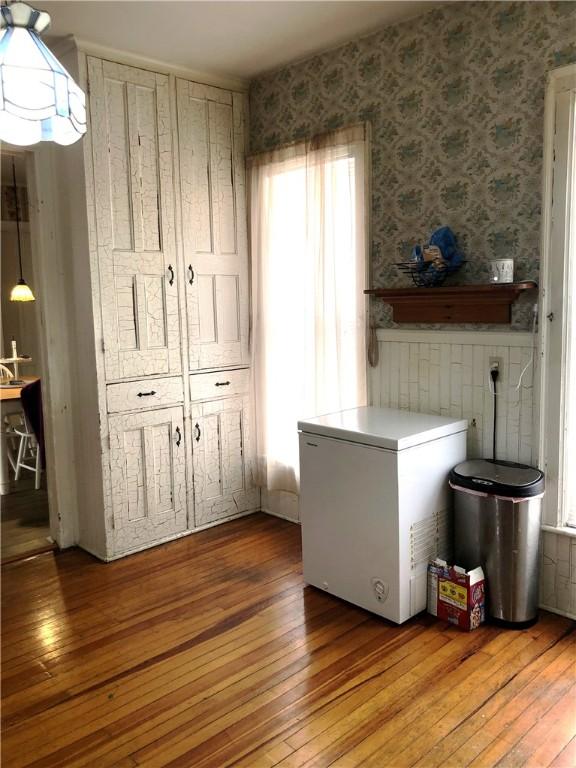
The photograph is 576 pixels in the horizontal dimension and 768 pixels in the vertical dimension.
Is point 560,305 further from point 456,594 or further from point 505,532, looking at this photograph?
point 456,594

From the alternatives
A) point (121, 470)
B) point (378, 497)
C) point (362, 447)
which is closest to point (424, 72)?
point (362, 447)

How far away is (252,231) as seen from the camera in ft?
12.5

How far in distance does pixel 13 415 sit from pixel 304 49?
4001 mm

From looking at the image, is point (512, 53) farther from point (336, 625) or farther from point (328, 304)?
point (336, 625)

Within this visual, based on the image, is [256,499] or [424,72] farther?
[256,499]

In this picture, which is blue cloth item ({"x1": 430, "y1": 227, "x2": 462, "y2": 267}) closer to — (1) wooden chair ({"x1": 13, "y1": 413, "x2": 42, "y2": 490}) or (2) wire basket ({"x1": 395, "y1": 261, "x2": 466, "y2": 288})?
(2) wire basket ({"x1": 395, "y1": 261, "x2": 466, "y2": 288})

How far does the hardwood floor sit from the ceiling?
2638 millimetres

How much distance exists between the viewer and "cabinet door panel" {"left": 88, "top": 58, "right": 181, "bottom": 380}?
10.5ft

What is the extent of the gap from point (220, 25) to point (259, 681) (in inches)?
112

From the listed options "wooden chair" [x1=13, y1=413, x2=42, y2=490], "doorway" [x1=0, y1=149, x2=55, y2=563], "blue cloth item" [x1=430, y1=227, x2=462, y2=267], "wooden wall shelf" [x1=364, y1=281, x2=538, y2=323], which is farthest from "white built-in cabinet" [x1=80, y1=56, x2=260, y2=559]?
"wooden chair" [x1=13, y1=413, x2=42, y2=490]

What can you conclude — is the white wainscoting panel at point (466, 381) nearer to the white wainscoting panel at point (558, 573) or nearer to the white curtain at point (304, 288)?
the white curtain at point (304, 288)

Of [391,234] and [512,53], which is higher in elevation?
[512,53]

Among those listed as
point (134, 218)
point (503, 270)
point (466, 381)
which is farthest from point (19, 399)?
point (503, 270)

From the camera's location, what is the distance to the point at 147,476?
11.5ft
